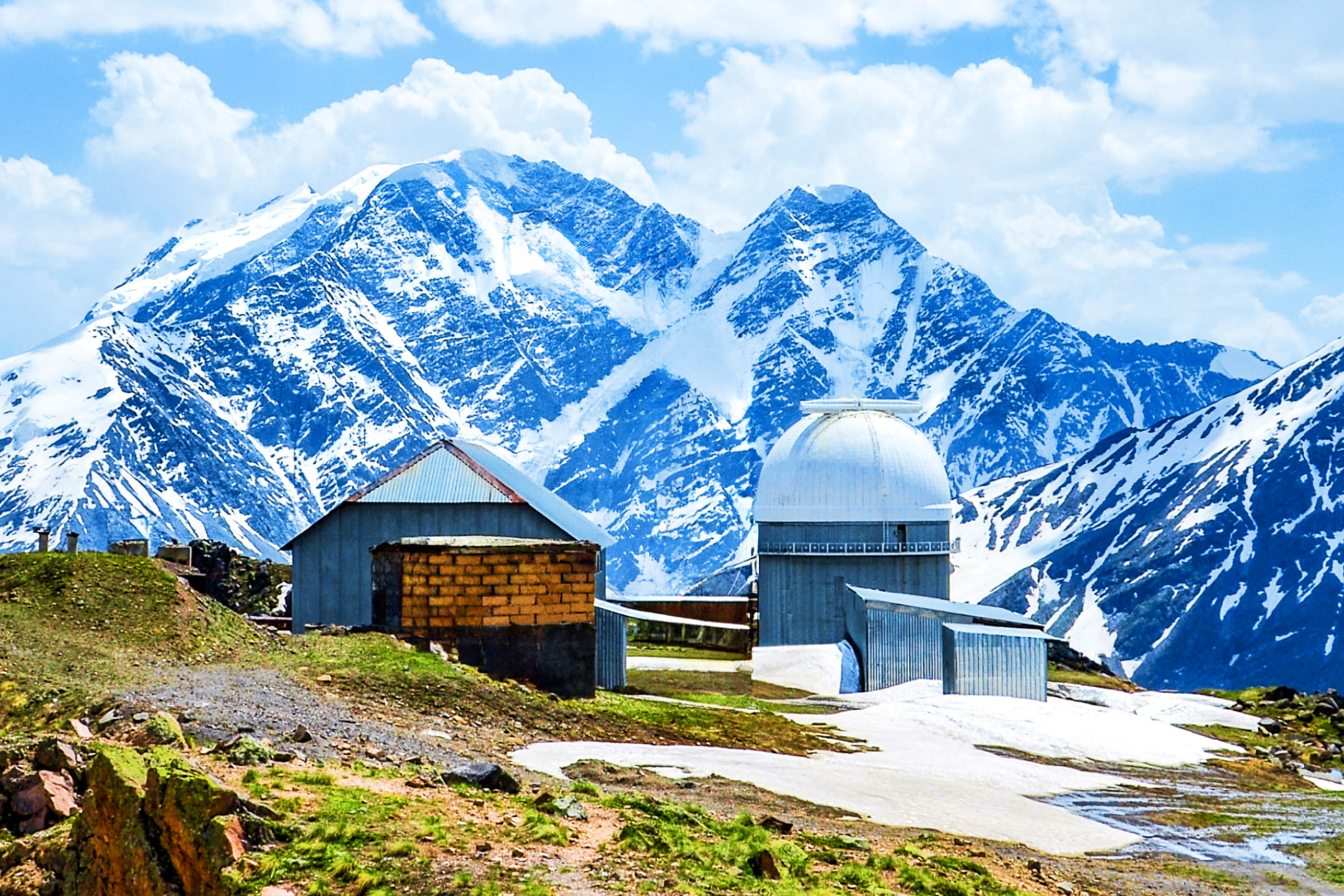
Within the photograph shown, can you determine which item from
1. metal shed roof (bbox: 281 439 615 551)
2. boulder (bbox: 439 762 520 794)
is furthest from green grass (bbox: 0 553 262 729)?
metal shed roof (bbox: 281 439 615 551)

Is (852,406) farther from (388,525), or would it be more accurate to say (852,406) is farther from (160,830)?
(160,830)

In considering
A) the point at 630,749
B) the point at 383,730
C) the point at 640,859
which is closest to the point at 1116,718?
the point at 630,749

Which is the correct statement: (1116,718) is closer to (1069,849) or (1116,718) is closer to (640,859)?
(1069,849)

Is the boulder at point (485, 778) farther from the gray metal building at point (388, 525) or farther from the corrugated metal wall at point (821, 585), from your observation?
the corrugated metal wall at point (821, 585)

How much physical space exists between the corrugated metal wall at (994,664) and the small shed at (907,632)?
214 centimetres

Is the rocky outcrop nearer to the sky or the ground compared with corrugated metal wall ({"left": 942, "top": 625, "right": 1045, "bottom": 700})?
nearer to the sky

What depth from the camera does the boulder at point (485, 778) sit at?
10.7 m

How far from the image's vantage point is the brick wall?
17.0 m

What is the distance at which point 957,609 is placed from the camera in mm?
43531

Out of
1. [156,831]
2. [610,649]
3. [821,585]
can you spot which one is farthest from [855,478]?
[156,831]

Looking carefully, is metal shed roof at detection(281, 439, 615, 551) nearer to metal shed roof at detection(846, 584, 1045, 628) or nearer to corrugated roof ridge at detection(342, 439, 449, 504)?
corrugated roof ridge at detection(342, 439, 449, 504)

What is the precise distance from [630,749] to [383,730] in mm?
3082

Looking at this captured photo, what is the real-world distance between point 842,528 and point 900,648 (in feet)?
44.4

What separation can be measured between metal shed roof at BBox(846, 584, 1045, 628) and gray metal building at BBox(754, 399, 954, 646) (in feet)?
28.3
